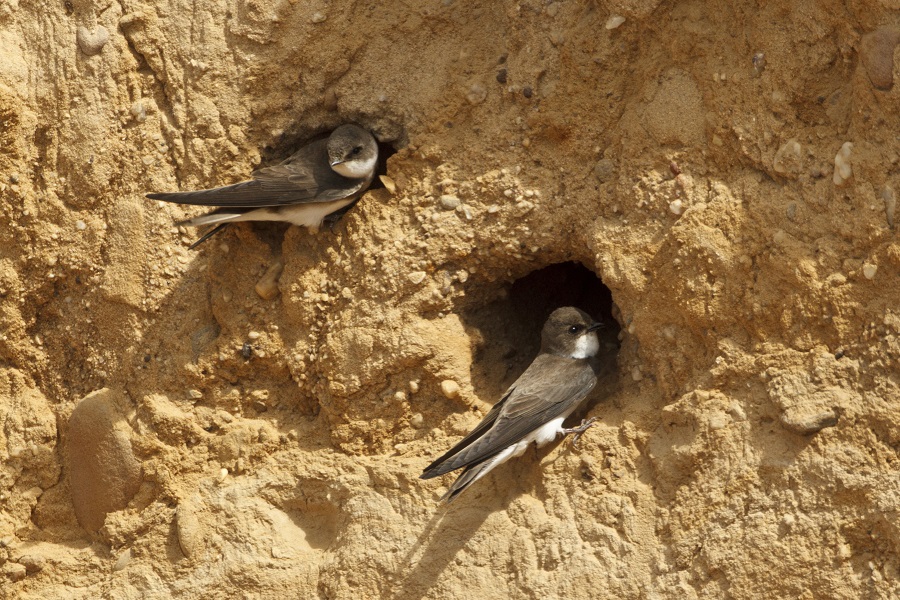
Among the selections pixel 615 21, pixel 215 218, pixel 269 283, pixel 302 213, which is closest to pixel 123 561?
pixel 269 283

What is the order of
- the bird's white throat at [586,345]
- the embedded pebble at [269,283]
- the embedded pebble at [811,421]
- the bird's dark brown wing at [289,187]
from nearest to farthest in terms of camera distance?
the embedded pebble at [811,421]
the bird's dark brown wing at [289,187]
the embedded pebble at [269,283]
the bird's white throat at [586,345]

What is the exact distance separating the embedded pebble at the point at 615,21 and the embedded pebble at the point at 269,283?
1.44 metres

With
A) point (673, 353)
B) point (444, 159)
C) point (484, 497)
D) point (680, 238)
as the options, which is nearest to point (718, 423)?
point (673, 353)

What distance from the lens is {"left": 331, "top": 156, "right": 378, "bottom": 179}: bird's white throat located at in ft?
12.2

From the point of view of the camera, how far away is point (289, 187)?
3.73 meters

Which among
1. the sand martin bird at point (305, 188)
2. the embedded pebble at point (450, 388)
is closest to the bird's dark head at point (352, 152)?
the sand martin bird at point (305, 188)

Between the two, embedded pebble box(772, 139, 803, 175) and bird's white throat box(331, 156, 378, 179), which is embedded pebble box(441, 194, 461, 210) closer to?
bird's white throat box(331, 156, 378, 179)

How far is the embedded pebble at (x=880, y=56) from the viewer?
299 cm

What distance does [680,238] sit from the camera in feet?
10.9

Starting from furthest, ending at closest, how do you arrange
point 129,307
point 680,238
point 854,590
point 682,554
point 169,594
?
point 129,307
point 169,594
point 680,238
point 682,554
point 854,590

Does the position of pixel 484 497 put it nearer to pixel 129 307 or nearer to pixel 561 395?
pixel 561 395

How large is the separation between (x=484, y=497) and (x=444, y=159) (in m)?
1.19

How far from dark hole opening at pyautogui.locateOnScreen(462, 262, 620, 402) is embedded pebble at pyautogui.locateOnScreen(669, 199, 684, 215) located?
32.1 inches

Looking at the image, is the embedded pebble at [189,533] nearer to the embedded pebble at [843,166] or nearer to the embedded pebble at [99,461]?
the embedded pebble at [99,461]
